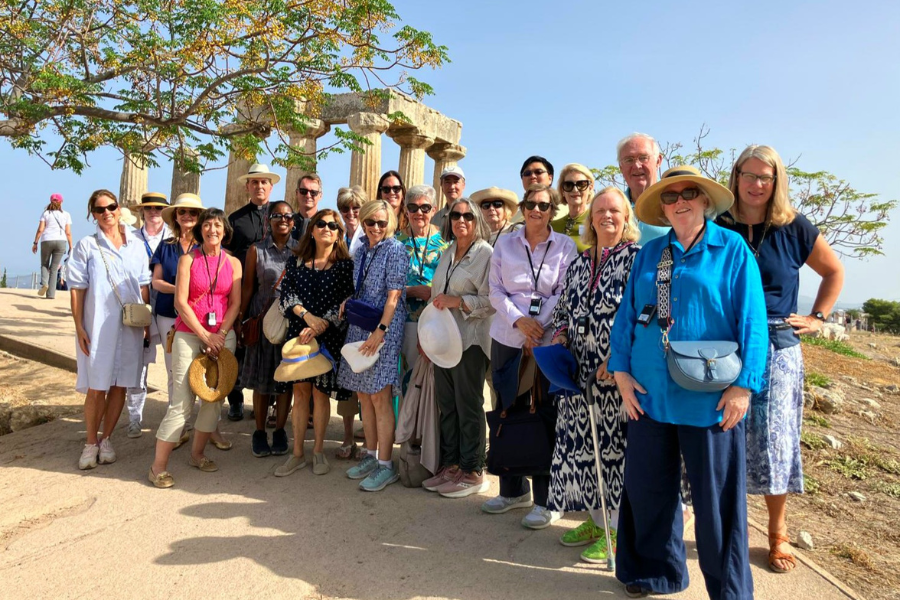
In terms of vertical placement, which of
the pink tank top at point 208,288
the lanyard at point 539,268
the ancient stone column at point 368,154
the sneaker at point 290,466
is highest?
the ancient stone column at point 368,154

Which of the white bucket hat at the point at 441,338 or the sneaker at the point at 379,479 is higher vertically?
the white bucket hat at the point at 441,338

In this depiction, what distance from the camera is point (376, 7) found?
24.2 feet

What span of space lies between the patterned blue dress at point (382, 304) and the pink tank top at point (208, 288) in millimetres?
1079

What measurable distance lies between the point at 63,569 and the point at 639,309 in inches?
134

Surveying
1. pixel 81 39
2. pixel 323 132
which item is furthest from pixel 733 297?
pixel 323 132

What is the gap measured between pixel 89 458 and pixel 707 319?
4820 mm

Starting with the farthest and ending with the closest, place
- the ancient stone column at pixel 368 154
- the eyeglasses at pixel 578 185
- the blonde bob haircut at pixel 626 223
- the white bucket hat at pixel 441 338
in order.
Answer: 1. the ancient stone column at pixel 368 154
2. the eyeglasses at pixel 578 185
3. the white bucket hat at pixel 441 338
4. the blonde bob haircut at pixel 626 223

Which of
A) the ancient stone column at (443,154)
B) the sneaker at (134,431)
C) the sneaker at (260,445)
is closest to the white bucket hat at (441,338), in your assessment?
the sneaker at (260,445)

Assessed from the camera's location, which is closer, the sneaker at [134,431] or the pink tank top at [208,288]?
the pink tank top at [208,288]

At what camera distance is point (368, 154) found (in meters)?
15.4

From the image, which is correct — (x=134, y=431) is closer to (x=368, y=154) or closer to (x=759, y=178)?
(x=759, y=178)

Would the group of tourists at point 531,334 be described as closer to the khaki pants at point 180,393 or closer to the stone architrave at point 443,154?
the khaki pants at point 180,393

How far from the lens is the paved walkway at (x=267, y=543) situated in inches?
123

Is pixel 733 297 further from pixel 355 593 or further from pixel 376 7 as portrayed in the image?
pixel 376 7
